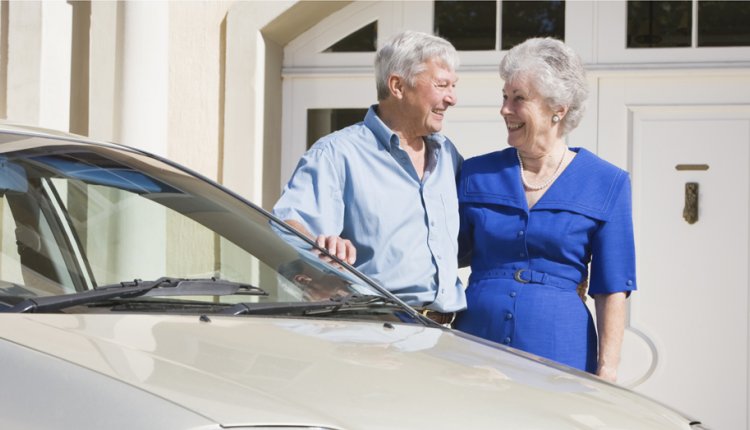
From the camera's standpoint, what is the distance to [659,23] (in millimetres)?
6844

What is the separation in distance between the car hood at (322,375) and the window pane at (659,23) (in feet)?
13.7

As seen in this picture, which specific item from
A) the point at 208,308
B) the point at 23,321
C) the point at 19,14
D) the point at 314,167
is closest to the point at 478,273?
the point at 314,167

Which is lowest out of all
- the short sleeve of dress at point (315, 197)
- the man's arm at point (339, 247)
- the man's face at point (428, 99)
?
the man's arm at point (339, 247)

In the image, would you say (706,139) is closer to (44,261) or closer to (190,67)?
(190,67)

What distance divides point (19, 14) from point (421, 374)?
16.1 feet

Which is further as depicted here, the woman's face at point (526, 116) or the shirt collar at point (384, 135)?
the shirt collar at point (384, 135)

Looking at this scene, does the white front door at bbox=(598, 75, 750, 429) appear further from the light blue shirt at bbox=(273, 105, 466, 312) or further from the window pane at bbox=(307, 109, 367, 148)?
the light blue shirt at bbox=(273, 105, 466, 312)

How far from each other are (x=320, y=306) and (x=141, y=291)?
449 mm

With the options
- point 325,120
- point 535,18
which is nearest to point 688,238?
point 535,18

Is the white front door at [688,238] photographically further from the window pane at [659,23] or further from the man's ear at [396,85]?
the man's ear at [396,85]

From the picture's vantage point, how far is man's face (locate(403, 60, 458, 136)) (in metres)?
4.09

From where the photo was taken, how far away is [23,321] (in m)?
2.51

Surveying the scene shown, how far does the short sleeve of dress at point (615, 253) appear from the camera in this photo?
385cm

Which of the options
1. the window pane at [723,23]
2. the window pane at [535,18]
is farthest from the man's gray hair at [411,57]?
the window pane at [723,23]
